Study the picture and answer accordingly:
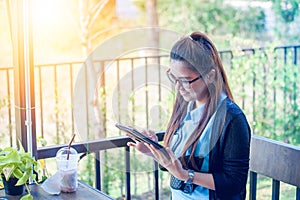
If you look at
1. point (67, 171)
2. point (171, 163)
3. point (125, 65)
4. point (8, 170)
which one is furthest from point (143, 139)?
point (125, 65)

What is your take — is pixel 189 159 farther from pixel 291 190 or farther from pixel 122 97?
pixel 291 190

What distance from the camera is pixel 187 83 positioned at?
1582 mm

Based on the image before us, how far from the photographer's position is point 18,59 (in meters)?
1.91

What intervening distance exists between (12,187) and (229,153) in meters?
0.79

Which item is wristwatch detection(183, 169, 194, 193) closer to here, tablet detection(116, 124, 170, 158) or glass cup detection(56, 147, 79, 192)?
tablet detection(116, 124, 170, 158)

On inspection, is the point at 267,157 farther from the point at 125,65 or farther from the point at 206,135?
the point at 125,65

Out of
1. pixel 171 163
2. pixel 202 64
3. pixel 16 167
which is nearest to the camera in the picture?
pixel 171 163

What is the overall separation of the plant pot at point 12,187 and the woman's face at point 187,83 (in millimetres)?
672

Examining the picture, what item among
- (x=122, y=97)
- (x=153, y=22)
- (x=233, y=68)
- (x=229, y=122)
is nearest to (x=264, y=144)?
(x=229, y=122)

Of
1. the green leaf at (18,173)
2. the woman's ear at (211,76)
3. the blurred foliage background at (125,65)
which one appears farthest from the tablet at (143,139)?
the blurred foliage background at (125,65)

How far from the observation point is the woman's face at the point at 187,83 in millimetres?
1565

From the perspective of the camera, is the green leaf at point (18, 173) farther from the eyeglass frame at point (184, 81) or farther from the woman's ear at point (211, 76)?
the woman's ear at point (211, 76)

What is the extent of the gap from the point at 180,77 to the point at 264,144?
519mm

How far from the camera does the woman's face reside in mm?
1565
